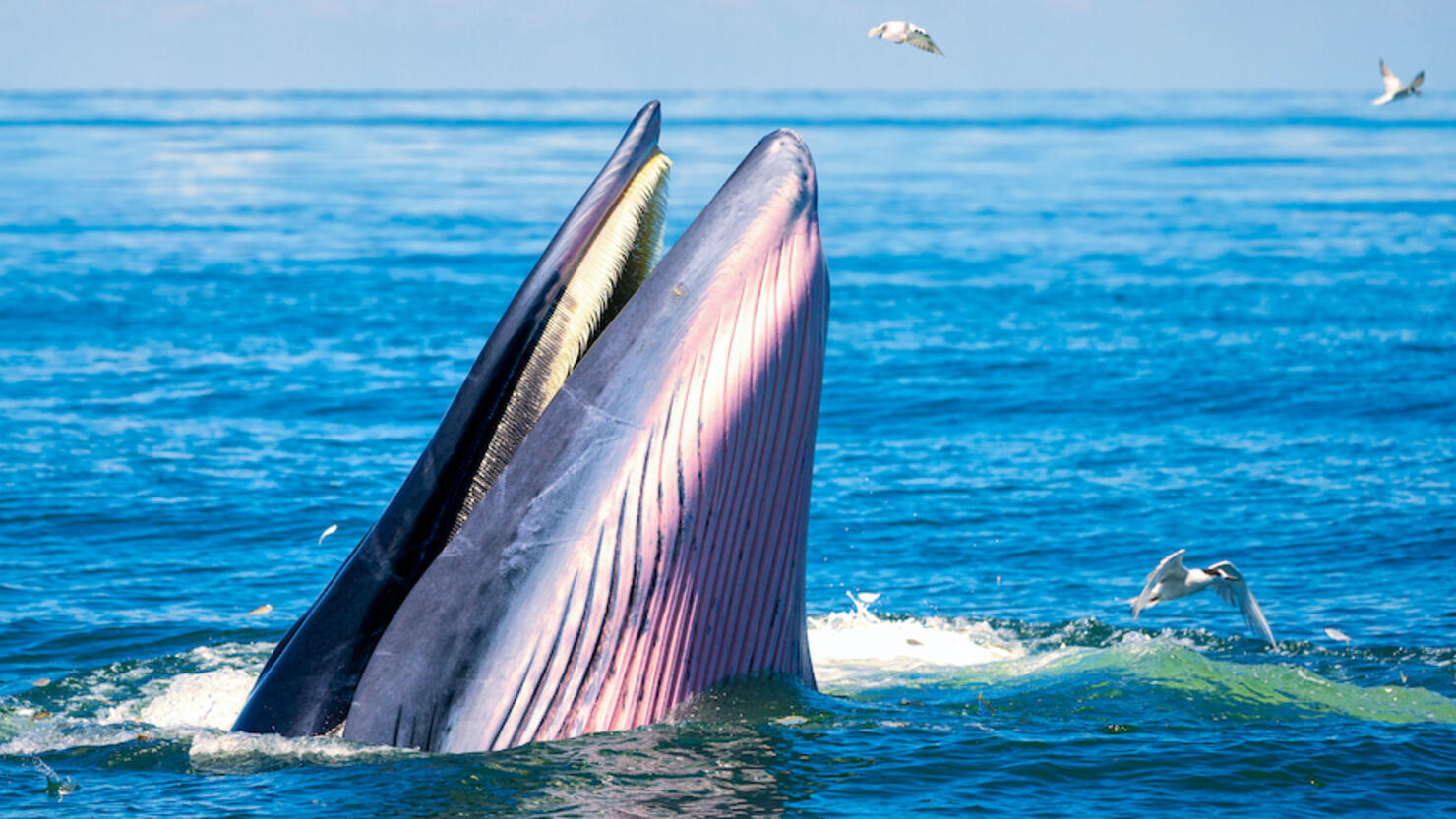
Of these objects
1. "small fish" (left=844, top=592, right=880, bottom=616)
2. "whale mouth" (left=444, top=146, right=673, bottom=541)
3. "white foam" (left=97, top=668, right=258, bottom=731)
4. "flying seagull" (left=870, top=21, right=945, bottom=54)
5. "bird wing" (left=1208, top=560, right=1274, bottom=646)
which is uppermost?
"flying seagull" (left=870, top=21, right=945, bottom=54)

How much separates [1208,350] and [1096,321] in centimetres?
302

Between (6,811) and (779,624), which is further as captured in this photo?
(6,811)

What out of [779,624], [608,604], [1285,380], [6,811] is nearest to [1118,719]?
[779,624]

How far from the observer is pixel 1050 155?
75.5 m

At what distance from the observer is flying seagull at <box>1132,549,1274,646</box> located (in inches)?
335

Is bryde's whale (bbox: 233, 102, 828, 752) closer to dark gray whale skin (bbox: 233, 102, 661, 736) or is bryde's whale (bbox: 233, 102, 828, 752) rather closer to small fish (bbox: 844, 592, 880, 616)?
dark gray whale skin (bbox: 233, 102, 661, 736)

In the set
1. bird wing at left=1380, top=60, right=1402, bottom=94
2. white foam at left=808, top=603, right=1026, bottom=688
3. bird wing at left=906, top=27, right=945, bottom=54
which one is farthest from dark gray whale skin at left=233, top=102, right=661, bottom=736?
bird wing at left=1380, top=60, right=1402, bottom=94

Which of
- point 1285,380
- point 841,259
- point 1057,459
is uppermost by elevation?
point 841,259

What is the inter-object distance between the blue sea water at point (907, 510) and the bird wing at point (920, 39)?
3.79 metres

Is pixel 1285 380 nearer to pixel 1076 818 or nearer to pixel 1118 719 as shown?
pixel 1118 719

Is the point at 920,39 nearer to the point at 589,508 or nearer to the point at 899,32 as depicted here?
the point at 899,32

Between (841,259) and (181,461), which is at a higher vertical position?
(841,259)

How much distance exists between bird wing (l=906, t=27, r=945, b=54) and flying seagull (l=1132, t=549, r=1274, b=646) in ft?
20.5

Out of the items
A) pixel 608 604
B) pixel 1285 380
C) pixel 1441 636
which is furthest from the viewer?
pixel 1285 380
